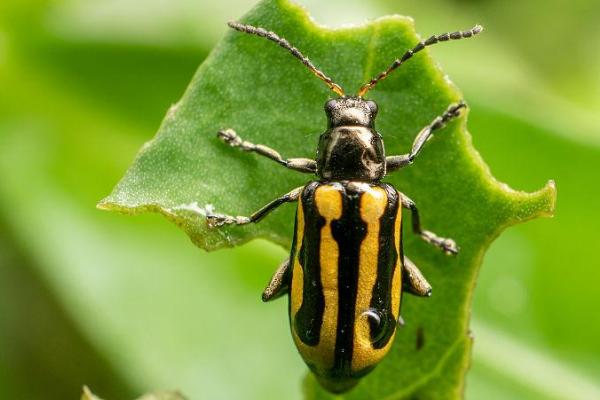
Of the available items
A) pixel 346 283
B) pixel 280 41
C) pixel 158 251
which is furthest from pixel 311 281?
pixel 158 251

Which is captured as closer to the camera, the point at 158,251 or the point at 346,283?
the point at 346,283

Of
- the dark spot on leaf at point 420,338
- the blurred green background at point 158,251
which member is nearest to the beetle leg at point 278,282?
the dark spot on leaf at point 420,338

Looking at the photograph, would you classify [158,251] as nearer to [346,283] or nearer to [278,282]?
[278,282]

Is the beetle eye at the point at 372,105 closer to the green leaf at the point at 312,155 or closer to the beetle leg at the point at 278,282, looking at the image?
the green leaf at the point at 312,155

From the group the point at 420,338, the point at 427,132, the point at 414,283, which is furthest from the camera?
the point at 420,338

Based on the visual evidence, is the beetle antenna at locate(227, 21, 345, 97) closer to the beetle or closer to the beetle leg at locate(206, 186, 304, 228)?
the beetle
